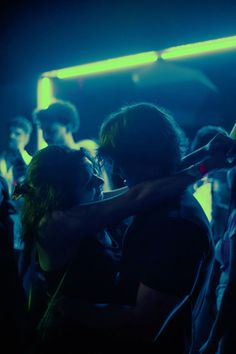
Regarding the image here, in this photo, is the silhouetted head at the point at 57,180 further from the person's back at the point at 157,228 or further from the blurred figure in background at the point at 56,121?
the blurred figure in background at the point at 56,121

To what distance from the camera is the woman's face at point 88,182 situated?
1.58 metres

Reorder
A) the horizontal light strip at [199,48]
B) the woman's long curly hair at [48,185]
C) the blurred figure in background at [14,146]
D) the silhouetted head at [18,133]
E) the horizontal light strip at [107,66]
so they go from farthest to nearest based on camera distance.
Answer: the silhouetted head at [18,133]
the blurred figure in background at [14,146]
the horizontal light strip at [107,66]
the horizontal light strip at [199,48]
the woman's long curly hair at [48,185]

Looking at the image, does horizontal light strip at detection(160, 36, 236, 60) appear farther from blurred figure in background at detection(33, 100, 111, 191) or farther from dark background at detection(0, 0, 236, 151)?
blurred figure in background at detection(33, 100, 111, 191)

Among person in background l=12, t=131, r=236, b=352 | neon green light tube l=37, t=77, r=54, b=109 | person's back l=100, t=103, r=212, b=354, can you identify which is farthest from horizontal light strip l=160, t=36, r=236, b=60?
person in background l=12, t=131, r=236, b=352

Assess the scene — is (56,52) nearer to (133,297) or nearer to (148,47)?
(148,47)

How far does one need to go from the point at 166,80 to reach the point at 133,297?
9.64 feet

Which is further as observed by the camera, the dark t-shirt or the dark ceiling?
the dark ceiling

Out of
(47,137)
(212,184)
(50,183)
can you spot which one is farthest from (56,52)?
(50,183)

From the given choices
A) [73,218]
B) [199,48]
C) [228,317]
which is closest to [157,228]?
[73,218]

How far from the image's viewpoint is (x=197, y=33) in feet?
9.84

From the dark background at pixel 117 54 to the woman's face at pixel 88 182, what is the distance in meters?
1.87

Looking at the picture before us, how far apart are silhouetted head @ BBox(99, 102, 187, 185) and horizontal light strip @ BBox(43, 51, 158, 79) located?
2088 millimetres

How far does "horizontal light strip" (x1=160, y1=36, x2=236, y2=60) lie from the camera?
2.94 meters

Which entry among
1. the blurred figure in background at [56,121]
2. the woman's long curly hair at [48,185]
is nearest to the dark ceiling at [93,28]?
the blurred figure in background at [56,121]
